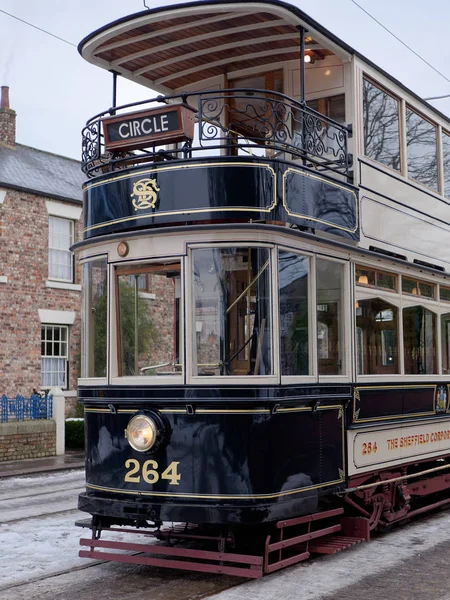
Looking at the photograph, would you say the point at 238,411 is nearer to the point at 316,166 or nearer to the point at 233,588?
the point at 233,588

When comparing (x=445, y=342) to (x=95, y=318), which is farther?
(x=445, y=342)

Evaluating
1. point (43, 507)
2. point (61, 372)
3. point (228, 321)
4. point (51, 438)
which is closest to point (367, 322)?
point (228, 321)

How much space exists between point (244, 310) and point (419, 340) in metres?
3.22

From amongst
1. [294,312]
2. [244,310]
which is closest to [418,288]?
[294,312]

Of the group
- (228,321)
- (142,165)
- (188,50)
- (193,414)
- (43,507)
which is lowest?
(43,507)

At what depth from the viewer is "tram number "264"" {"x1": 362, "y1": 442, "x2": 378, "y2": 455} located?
27.6 ft

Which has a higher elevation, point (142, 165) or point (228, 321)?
point (142, 165)

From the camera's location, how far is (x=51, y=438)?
20.1 meters

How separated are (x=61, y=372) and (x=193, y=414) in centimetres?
1605

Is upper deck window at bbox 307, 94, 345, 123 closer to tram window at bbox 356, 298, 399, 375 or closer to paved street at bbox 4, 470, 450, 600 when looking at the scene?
tram window at bbox 356, 298, 399, 375

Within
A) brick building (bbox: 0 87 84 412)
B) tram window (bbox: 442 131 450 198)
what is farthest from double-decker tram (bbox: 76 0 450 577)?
brick building (bbox: 0 87 84 412)

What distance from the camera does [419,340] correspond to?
9773 millimetres

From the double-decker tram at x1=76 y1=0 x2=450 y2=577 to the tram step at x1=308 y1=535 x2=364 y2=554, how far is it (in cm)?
4

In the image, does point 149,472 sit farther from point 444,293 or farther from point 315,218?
point 444,293
